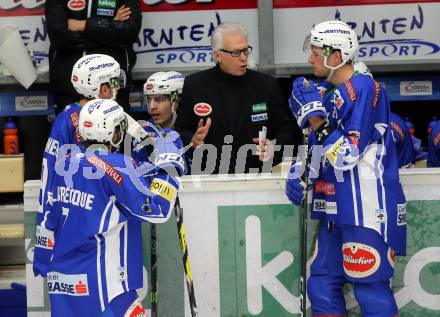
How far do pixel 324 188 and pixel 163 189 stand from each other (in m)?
0.94

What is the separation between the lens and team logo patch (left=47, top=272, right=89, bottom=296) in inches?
212

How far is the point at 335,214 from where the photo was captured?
580cm

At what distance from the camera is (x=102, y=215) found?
17.5 feet

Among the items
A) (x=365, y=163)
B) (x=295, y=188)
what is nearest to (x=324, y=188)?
(x=295, y=188)

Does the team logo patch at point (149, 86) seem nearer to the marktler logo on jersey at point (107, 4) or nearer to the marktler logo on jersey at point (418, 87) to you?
the marktler logo on jersey at point (107, 4)

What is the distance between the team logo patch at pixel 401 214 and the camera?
5.77 m

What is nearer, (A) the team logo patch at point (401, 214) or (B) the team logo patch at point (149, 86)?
(A) the team logo patch at point (401, 214)

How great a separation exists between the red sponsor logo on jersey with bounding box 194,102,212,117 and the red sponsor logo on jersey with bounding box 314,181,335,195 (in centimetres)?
115

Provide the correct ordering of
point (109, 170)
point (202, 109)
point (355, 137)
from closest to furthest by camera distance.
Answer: point (109, 170) < point (355, 137) < point (202, 109)

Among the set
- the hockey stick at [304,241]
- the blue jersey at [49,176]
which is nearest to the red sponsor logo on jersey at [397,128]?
the hockey stick at [304,241]

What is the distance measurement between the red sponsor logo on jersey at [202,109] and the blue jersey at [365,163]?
1.22 m

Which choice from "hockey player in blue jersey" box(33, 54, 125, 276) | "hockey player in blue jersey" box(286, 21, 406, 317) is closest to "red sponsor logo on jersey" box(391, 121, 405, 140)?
"hockey player in blue jersey" box(286, 21, 406, 317)

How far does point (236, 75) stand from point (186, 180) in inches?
44.1

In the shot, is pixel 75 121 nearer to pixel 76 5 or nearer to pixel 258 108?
pixel 258 108
